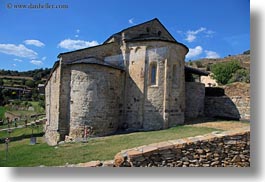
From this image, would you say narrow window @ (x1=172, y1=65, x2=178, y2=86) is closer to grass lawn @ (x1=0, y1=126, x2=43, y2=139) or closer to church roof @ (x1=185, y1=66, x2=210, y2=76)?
church roof @ (x1=185, y1=66, x2=210, y2=76)

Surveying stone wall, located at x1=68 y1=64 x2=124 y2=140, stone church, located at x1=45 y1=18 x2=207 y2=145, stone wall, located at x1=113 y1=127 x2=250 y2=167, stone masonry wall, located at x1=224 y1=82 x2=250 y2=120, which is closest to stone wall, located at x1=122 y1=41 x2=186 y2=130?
stone church, located at x1=45 y1=18 x2=207 y2=145

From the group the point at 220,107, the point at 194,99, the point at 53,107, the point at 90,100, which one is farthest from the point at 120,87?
the point at 220,107

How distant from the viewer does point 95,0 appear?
4.49 m

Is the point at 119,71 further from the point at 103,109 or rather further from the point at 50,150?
the point at 50,150

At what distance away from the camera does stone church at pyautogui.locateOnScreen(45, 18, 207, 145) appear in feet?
24.6

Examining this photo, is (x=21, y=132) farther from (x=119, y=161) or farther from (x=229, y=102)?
(x=229, y=102)

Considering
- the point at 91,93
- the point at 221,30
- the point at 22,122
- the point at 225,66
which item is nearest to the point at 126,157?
the point at 221,30

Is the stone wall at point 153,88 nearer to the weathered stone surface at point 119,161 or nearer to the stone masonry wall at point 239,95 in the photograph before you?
the stone masonry wall at point 239,95

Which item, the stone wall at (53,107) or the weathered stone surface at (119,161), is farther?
the stone wall at (53,107)

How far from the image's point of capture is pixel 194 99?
32.3 feet

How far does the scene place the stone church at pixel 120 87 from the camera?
24.6 feet

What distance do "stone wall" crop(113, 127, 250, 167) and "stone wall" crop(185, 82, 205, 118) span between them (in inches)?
223

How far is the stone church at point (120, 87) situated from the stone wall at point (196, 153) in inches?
158

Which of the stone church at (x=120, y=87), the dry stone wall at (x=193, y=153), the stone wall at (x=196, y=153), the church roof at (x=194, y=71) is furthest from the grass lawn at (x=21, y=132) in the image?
the church roof at (x=194, y=71)
